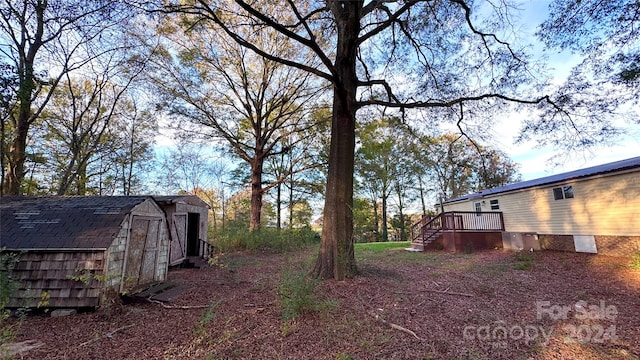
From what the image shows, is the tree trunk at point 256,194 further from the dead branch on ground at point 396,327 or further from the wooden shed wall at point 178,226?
the dead branch on ground at point 396,327

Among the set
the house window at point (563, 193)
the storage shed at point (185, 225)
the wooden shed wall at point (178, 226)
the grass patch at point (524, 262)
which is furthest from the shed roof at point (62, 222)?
the house window at point (563, 193)

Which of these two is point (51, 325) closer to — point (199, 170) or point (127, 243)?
point (127, 243)

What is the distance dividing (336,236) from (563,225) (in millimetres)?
10371

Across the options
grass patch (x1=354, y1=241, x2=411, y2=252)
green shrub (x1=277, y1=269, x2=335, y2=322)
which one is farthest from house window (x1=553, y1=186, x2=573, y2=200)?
green shrub (x1=277, y1=269, x2=335, y2=322)

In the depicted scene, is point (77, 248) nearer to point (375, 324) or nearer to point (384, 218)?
point (375, 324)

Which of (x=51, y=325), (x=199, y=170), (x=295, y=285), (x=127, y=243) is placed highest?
(x=199, y=170)

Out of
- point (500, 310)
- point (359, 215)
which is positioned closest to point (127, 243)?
point (500, 310)

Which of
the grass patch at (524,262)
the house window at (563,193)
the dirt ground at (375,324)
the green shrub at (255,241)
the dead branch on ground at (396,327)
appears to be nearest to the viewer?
the dirt ground at (375,324)

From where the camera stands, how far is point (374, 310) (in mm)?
4145

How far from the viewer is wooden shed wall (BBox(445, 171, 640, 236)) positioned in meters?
8.45

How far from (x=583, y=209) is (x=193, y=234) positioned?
15115 millimetres

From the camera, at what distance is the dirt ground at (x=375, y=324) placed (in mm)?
3027

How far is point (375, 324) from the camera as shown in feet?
12.0

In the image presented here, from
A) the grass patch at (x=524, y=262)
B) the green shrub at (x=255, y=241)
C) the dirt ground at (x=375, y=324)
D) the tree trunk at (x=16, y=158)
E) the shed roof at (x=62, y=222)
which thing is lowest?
the dirt ground at (x=375, y=324)
